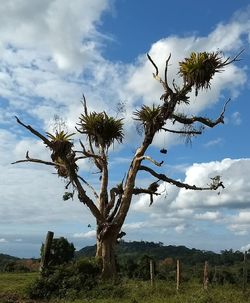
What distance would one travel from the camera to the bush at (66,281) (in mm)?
21094

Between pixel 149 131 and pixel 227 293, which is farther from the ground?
pixel 149 131

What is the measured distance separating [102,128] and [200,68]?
18.3 ft

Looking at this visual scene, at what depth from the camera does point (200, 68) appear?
2406 cm

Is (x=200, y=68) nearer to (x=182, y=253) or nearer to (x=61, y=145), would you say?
(x=61, y=145)

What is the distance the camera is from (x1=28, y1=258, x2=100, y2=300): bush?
2109cm

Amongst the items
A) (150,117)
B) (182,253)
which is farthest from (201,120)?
(182,253)

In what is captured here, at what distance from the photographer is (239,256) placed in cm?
8031

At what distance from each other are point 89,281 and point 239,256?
204ft

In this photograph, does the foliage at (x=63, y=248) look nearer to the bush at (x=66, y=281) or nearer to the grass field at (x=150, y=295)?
the bush at (x=66, y=281)

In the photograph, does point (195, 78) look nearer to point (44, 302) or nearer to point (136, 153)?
point (136, 153)

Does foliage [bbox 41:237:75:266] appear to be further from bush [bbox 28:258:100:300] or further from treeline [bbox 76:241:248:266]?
treeline [bbox 76:241:248:266]

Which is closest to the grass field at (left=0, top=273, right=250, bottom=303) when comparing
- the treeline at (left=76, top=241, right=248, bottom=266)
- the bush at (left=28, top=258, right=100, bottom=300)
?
the bush at (left=28, top=258, right=100, bottom=300)

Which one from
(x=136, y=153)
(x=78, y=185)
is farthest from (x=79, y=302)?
(x=136, y=153)

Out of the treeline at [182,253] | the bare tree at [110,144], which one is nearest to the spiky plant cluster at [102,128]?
the bare tree at [110,144]
